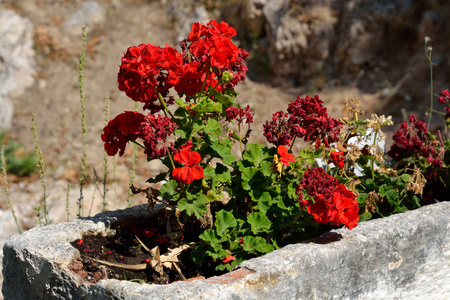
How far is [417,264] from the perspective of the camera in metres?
2.30

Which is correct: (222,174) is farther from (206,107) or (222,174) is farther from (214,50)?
(214,50)

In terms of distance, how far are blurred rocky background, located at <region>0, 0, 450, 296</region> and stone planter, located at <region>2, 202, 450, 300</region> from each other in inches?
122

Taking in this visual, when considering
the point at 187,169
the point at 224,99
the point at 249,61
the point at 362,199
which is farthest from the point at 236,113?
the point at 249,61

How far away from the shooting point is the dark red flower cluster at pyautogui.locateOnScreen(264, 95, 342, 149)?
6.81 feet

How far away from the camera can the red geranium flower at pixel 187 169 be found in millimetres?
1894

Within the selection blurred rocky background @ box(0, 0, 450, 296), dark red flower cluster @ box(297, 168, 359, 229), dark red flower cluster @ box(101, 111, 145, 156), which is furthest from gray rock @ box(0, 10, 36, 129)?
dark red flower cluster @ box(297, 168, 359, 229)

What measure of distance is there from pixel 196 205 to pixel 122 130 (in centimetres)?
44

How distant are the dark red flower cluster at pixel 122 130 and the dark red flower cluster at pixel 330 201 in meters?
0.72

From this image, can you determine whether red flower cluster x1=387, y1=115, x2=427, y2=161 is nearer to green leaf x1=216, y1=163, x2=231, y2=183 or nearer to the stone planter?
→ the stone planter

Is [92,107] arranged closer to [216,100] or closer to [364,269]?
[216,100]

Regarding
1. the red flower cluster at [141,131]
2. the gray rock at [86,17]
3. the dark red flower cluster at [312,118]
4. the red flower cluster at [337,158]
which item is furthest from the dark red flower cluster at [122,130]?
the gray rock at [86,17]

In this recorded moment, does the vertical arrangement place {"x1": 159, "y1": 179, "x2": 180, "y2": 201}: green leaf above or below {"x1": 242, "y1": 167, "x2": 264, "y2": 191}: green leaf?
below

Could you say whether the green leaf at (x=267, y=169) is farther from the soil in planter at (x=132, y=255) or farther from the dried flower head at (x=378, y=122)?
the dried flower head at (x=378, y=122)

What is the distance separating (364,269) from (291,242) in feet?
1.10
